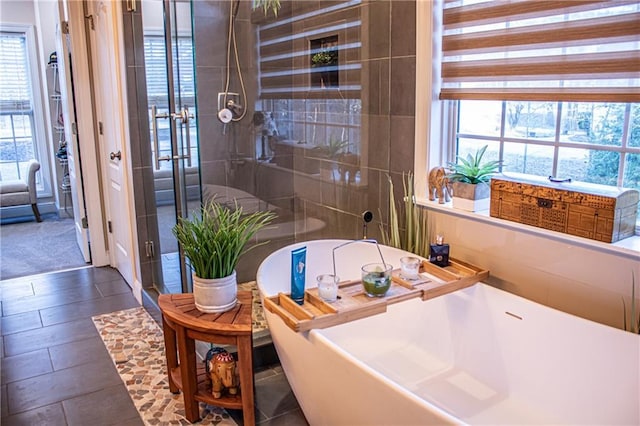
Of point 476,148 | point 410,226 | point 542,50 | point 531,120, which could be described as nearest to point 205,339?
point 410,226

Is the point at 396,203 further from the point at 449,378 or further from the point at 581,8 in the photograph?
the point at 581,8

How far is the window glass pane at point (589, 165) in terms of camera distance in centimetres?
216

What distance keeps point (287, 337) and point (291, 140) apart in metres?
1.99

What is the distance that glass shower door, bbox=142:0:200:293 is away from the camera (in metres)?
2.75

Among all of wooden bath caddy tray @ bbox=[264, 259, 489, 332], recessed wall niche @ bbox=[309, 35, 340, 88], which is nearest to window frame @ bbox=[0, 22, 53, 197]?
recessed wall niche @ bbox=[309, 35, 340, 88]

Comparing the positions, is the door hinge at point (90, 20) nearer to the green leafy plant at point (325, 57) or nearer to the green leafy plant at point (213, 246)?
the green leafy plant at point (325, 57)

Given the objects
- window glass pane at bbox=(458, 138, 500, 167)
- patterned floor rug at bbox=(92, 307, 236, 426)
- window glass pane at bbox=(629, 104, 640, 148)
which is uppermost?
window glass pane at bbox=(629, 104, 640, 148)

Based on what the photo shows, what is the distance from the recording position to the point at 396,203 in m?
2.98

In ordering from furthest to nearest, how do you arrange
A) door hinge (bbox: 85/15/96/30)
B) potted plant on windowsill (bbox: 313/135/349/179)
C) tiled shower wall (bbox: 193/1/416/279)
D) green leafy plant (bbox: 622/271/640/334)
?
door hinge (bbox: 85/15/96/30) < potted plant on windowsill (bbox: 313/135/349/179) < tiled shower wall (bbox: 193/1/416/279) < green leafy plant (bbox: 622/271/640/334)

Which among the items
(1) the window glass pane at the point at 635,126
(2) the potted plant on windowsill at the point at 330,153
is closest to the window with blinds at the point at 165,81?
(2) the potted plant on windowsill at the point at 330,153

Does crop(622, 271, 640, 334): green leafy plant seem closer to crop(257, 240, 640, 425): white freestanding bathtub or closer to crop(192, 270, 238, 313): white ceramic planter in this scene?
crop(257, 240, 640, 425): white freestanding bathtub

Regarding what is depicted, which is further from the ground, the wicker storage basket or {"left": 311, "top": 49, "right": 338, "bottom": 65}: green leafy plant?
{"left": 311, "top": 49, "right": 338, "bottom": 65}: green leafy plant

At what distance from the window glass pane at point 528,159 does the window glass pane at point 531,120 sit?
0.17ft

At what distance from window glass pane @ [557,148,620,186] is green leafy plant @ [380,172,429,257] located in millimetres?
727
